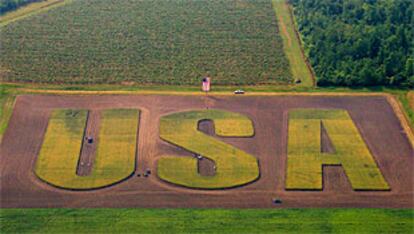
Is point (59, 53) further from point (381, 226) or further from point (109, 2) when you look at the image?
point (381, 226)

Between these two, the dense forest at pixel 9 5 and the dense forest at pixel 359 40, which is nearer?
the dense forest at pixel 359 40

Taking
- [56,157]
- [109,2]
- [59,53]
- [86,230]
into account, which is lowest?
[86,230]

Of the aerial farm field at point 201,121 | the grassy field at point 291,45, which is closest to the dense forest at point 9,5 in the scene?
the aerial farm field at point 201,121

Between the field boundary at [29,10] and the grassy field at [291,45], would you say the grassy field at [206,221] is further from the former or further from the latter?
the field boundary at [29,10]

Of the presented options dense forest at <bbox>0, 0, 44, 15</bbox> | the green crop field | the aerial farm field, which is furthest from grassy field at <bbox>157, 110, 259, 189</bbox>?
dense forest at <bbox>0, 0, 44, 15</bbox>

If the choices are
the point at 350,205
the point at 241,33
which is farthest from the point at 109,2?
the point at 350,205

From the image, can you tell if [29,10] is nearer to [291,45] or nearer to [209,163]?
[291,45]

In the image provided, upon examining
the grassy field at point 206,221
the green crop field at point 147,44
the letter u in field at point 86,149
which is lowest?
the grassy field at point 206,221
